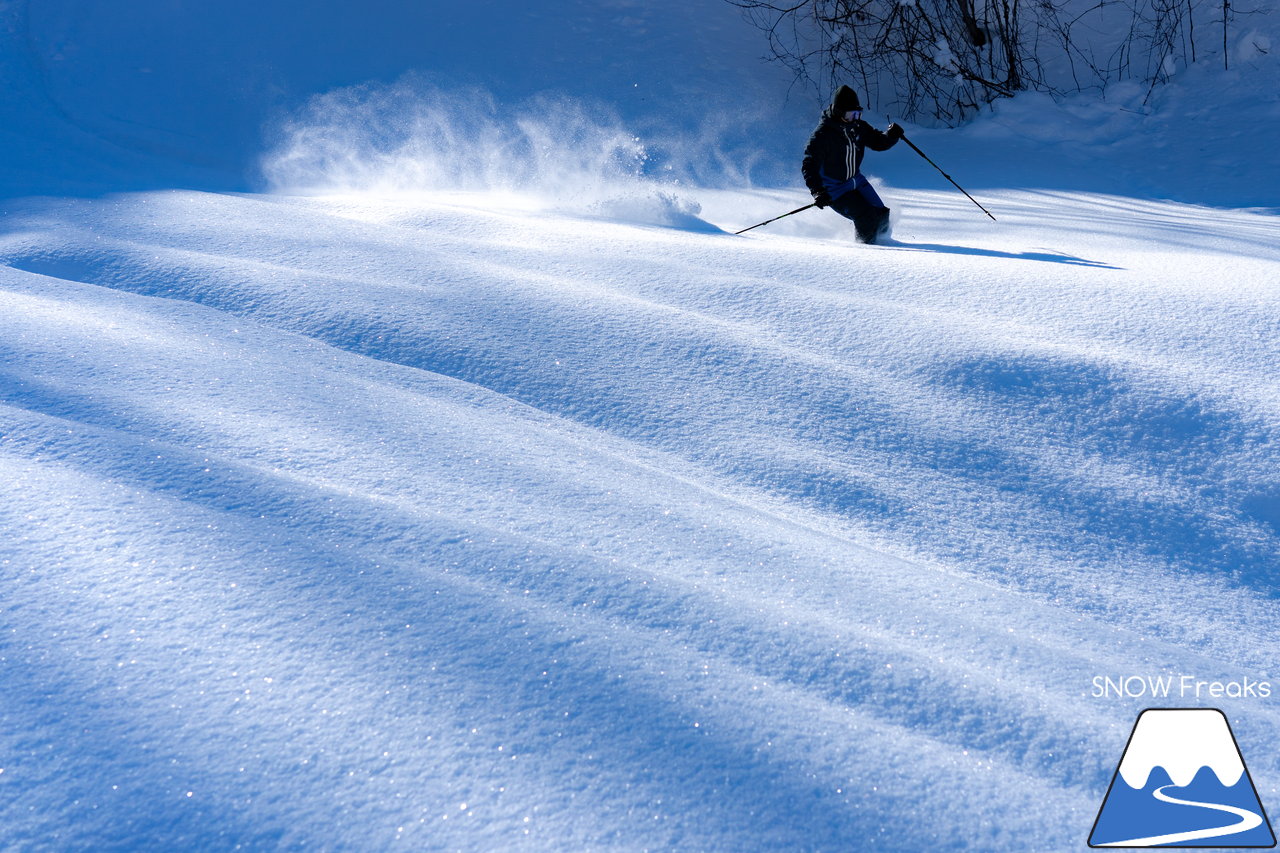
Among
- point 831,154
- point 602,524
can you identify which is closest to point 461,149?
point 831,154

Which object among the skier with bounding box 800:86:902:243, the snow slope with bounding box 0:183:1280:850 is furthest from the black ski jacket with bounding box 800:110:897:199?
the snow slope with bounding box 0:183:1280:850

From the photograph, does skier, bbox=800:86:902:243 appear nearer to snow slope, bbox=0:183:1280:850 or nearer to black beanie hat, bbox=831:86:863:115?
black beanie hat, bbox=831:86:863:115

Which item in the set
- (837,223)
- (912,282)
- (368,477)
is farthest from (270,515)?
(837,223)

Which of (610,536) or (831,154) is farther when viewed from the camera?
(831,154)

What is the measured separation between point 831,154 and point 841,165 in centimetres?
10

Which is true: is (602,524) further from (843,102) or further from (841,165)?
(843,102)

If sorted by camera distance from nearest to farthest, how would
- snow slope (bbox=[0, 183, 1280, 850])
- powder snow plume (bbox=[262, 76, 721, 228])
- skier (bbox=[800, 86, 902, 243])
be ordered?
snow slope (bbox=[0, 183, 1280, 850])
skier (bbox=[800, 86, 902, 243])
powder snow plume (bbox=[262, 76, 721, 228])

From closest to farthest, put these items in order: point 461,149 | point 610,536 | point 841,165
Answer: point 610,536 < point 841,165 < point 461,149

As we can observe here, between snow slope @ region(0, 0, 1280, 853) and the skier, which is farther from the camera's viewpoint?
the skier

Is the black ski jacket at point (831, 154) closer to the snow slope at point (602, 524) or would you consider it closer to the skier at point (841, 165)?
the skier at point (841, 165)

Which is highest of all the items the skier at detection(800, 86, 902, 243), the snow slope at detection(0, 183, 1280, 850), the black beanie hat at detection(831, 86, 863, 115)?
the black beanie hat at detection(831, 86, 863, 115)

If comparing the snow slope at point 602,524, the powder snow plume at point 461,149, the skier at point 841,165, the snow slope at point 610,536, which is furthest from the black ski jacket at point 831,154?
the snow slope at point 610,536

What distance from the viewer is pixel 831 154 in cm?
599

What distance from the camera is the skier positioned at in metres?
5.91
